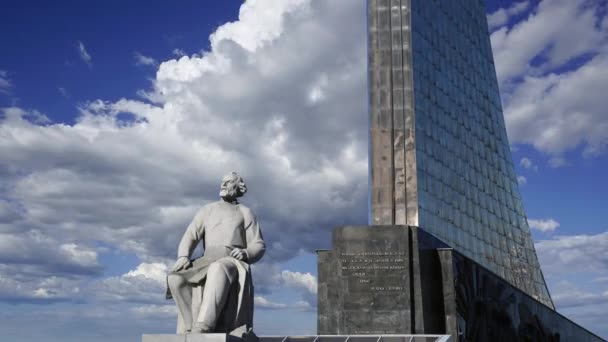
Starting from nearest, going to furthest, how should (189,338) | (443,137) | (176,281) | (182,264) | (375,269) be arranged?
1. (189,338)
2. (176,281)
3. (182,264)
4. (375,269)
5. (443,137)

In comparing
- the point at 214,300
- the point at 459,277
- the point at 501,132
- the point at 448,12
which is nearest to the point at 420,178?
the point at 459,277

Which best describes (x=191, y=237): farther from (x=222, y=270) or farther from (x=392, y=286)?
(x=392, y=286)

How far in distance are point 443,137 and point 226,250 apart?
21.6 m

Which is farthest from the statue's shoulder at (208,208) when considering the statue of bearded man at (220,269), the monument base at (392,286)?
the monument base at (392,286)

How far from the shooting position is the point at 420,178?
1074 inches

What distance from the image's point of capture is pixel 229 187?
10836mm

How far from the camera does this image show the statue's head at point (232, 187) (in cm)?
1083

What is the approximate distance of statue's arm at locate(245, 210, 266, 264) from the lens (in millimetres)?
10203

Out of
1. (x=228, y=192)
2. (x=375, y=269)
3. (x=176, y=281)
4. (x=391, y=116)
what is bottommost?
(x=176, y=281)

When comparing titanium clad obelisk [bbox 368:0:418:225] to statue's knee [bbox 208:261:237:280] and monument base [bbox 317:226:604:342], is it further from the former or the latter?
statue's knee [bbox 208:261:237:280]

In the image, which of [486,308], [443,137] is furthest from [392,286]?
[443,137]

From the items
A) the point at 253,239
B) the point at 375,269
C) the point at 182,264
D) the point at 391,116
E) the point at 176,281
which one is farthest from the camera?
the point at 391,116

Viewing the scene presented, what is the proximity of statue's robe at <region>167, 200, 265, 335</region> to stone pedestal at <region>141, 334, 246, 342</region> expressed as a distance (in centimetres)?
42

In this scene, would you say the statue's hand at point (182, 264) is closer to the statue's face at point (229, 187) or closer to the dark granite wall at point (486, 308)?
the statue's face at point (229, 187)
